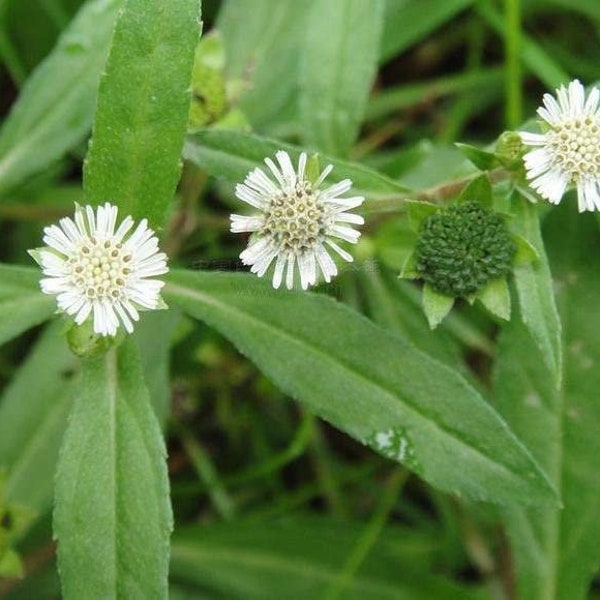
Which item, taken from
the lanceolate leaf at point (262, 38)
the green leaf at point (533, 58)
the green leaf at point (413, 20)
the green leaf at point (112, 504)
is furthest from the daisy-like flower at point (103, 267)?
the green leaf at point (533, 58)

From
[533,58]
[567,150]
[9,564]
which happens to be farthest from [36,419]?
[533,58]

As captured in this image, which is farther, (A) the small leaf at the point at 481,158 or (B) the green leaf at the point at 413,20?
(B) the green leaf at the point at 413,20

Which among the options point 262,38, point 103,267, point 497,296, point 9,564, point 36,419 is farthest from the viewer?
point 262,38

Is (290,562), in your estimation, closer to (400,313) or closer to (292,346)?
(400,313)

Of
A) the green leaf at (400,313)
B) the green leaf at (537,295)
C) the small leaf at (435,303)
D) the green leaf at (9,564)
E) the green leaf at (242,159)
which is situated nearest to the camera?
the green leaf at (537,295)

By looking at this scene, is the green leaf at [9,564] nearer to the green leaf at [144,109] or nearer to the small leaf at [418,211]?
the green leaf at [144,109]

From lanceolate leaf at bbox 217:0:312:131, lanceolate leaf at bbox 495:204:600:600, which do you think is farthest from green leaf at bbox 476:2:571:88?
lanceolate leaf at bbox 495:204:600:600

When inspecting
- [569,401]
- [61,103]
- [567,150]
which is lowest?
[569,401]
